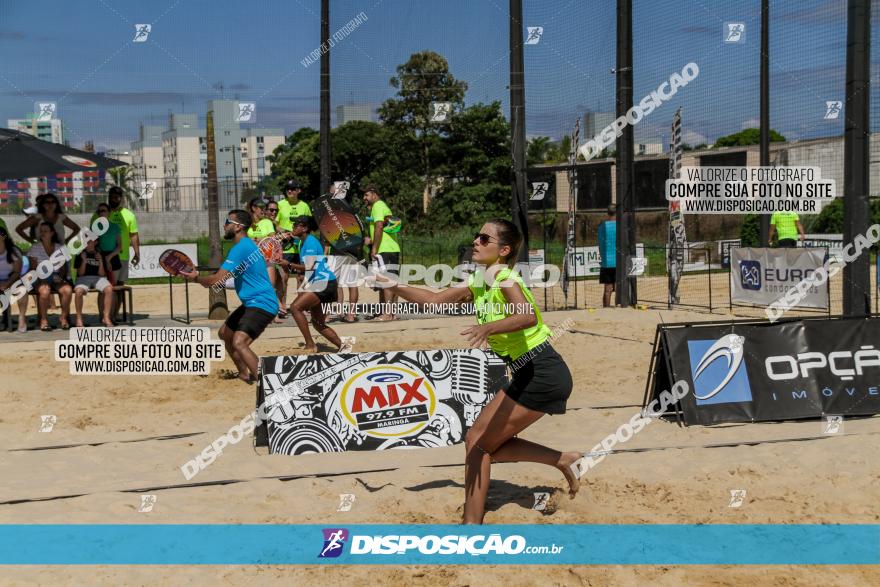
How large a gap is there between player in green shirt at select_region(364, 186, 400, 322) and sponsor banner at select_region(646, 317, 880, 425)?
6272 mm

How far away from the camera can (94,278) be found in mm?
13391

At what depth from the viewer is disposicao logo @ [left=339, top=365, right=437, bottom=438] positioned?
7215 millimetres

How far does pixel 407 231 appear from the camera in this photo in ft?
105

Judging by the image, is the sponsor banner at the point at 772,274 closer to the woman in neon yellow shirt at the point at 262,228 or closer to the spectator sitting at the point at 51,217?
the woman in neon yellow shirt at the point at 262,228

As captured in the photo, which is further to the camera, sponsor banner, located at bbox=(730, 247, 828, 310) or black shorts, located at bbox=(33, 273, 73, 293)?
sponsor banner, located at bbox=(730, 247, 828, 310)

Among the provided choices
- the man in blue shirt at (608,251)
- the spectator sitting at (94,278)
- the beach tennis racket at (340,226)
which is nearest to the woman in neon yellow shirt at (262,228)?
the beach tennis racket at (340,226)

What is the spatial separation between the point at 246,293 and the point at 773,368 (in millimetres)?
5184

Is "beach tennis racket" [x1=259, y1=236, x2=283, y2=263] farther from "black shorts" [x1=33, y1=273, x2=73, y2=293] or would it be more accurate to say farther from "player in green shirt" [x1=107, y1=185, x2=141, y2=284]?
"black shorts" [x1=33, y1=273, x2=73, y2=293]

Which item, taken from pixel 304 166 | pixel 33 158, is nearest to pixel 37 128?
pixel 304 166

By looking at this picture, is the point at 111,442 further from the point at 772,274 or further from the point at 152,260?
the point at 152,260

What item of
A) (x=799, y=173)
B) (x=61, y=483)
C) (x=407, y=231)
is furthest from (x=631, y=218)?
(x=407, y=231)

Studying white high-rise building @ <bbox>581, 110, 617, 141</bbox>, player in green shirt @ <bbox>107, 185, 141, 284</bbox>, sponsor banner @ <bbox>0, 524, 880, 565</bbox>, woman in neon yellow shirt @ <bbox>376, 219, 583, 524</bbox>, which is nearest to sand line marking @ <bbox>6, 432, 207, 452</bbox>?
sponsor banner @ <bbox>0, 524, 880, 565</bbox>

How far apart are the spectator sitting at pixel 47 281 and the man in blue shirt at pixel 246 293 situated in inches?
199

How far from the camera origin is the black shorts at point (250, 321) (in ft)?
30.1
